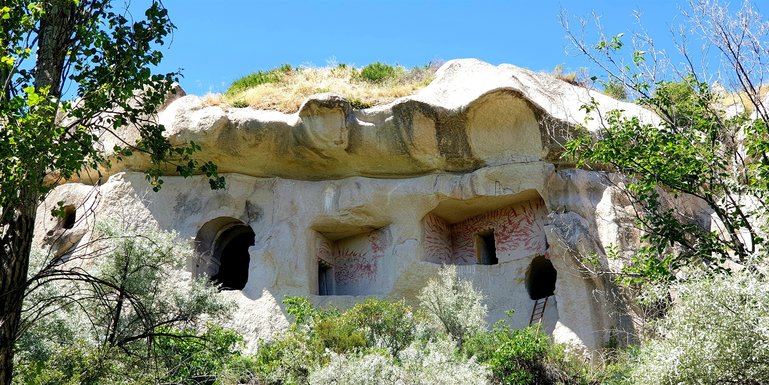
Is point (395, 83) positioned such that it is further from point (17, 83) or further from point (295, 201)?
point (17, 83)

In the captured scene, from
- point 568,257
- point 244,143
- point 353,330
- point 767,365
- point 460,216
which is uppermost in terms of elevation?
point 244,143

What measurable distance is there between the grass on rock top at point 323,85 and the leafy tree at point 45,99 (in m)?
9.48

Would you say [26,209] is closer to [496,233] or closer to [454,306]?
[454,306]

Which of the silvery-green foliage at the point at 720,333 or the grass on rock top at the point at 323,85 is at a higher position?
the grass on rock top at the point at 323,85

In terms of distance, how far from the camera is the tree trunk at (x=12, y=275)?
591 centimetres

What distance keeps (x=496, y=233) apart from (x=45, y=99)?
11.9m

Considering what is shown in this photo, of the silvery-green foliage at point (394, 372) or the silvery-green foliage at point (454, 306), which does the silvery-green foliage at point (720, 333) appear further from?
the silvery-green foliage at point (454, 306)

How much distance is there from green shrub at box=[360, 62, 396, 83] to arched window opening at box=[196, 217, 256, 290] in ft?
13.3

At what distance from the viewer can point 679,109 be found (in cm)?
1249

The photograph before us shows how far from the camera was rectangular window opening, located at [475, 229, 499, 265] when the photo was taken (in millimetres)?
17781

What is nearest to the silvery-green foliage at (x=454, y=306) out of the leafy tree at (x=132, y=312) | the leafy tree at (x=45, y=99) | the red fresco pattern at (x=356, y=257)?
the red fresco pattern at (x=356, y=257)

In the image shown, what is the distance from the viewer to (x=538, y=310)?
1622 cm

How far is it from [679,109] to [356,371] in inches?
220

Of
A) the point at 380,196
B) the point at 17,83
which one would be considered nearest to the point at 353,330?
the point at 380,196
